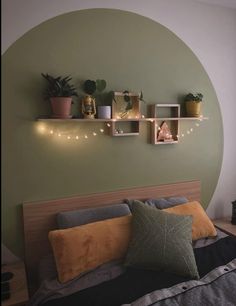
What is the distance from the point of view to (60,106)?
1.99m

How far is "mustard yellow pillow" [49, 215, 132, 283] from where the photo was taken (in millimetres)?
1783

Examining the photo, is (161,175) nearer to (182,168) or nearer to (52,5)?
(182,168)

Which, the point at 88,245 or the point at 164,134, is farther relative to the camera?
the point at 164,134

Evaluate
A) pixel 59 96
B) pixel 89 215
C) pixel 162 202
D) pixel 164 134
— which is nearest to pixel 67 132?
pixel 59 96

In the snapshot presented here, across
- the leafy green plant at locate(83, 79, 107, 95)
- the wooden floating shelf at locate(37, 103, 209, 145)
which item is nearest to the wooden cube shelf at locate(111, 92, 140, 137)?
the wooden floating shelf at locate(37, 103, 209, 145)

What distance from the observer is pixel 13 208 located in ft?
6.81

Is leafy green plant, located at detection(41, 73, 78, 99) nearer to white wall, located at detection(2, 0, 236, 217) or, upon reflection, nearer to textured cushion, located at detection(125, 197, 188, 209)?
white wall, located at detection(2, 0, 236, 217)

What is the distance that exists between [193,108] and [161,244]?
51.3 inches

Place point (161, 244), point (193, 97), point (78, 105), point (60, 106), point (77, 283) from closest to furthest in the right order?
point (77, 283) < point (161, 244) < point (60, 106) < point (78, 105) < point (193, 97)

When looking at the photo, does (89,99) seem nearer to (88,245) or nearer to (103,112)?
(103,112)

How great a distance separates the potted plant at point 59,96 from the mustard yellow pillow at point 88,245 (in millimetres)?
848

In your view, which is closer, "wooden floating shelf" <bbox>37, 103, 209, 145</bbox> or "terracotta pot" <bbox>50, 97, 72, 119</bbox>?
"terracotta pot" <bbox>50, 97, 72, 119</bbox>

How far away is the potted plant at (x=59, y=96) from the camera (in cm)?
199

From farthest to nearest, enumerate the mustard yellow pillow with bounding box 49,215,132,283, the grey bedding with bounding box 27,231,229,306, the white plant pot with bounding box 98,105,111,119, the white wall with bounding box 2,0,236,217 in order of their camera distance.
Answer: the white plant pot with bounding box 98,105,111,119, the white wall with bounding box 2,0,236,217, the mustard yellow pillow with bounding box 49,215,132,283, the grey bedding with bounding box 27,231,229,306
